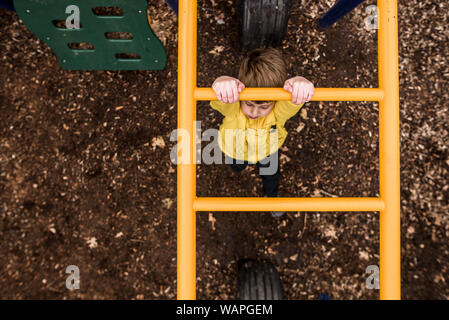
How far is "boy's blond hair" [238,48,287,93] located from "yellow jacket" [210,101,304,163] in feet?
0.37

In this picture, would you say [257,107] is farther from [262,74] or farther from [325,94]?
[325,94]

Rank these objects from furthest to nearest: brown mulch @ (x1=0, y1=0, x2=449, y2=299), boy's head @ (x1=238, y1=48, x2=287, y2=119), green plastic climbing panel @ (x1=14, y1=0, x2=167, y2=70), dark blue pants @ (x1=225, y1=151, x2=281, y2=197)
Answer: brown mulch @ (x1=0, y1=0, x2=449, y2=299), dark blue pants @ (x1=225, y1=151, x2=281, y2=197), green plastic climbing panel @ (x1=14, y1=0, x2=167, y2=70), boy's head @ (x1=238, y1=48, x2=287, y2=119)

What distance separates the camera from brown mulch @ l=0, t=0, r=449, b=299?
239 centimetres

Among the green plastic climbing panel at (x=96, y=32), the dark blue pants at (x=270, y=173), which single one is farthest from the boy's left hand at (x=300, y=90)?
the green plastic climbing panel at (x=96, y=32)

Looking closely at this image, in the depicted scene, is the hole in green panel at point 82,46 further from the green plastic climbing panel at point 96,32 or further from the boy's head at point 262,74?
the boy's head at point 262,74

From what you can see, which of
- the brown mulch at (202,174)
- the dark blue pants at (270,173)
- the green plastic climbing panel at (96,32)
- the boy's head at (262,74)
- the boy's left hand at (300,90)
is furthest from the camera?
the brown mulch at (202,174)

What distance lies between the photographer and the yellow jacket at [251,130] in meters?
1.59

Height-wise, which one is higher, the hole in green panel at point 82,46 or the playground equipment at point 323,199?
the hole in green panel at point 82,46

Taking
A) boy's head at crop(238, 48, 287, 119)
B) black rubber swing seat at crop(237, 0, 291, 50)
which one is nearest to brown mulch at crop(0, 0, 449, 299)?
black rubber swing seat at crop(237, 0, 291, 50)

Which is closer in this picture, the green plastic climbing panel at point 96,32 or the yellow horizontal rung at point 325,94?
the yellow horizontal rung at point 325,94

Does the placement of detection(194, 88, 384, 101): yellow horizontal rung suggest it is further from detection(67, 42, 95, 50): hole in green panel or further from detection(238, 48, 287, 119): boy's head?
detection(67, 42, 95, 50): hole in green panel

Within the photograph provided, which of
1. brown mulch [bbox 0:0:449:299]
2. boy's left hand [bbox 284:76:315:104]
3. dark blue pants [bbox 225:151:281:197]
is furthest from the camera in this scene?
brown mulch [bbox 0:0:449:299]
